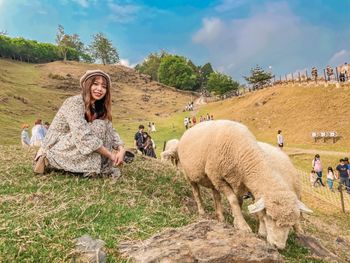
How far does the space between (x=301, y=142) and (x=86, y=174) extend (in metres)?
33.7

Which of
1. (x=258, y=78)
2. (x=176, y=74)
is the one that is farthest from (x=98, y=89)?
(x=176, y=74)

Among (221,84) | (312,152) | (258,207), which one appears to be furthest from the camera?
(221,84)

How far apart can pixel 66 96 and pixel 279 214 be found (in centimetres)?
7881

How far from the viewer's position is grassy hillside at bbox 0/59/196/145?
52.3m

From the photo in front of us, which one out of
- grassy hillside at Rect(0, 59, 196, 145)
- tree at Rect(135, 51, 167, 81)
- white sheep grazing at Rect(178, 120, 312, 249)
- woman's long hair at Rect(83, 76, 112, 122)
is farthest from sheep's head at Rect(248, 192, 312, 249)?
tree at Rect(135, 51, 167, 81)

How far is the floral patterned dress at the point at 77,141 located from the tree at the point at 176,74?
11073cm

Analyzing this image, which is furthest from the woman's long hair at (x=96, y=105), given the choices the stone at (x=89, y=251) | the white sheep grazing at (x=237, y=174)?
the stone at (x=89, y=251)

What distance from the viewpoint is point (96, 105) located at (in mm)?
7742

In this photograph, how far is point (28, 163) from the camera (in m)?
9.37

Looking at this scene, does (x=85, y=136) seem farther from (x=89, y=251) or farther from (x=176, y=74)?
(x=176, y=74)

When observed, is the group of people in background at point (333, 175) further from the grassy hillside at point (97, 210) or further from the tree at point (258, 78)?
the tree at point (258, 78)

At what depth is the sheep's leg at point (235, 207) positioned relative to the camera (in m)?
6.83

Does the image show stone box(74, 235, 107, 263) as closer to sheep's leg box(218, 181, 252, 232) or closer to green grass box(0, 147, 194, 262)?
green grass box(0, 147, 194, 262)

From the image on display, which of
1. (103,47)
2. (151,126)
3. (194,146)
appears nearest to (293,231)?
(194,146)
